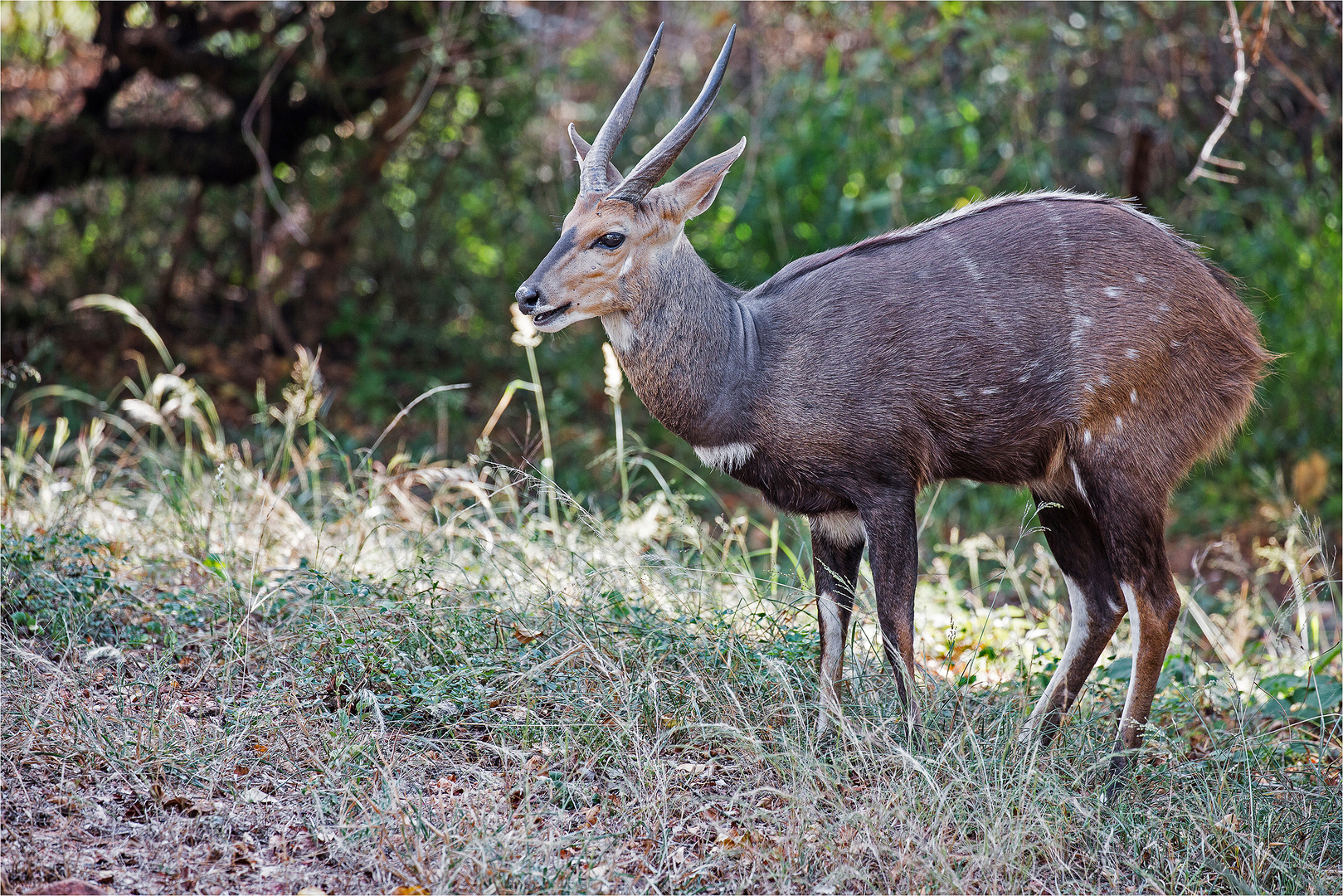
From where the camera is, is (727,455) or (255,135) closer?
(727,455)

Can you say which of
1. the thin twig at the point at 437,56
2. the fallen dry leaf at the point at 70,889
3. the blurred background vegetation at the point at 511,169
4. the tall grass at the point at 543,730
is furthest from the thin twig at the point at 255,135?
the fallen dry leaf at the point at 70,889

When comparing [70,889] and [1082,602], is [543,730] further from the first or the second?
[1082,602]

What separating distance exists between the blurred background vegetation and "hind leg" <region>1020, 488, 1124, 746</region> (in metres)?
3.12

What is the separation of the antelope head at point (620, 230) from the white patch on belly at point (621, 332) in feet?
0.11

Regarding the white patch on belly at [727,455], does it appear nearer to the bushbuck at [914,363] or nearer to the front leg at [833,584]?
the bushbuck at [914,363]

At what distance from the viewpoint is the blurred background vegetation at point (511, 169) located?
8094 millimetres

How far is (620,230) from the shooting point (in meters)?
4.21

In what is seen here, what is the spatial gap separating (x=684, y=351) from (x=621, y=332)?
233mm

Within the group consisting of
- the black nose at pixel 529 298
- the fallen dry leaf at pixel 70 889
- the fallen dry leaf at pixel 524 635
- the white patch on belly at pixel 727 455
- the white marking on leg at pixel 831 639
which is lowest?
the fallen dry leaf at pixel 524 635

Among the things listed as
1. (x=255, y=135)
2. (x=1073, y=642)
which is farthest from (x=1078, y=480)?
(x=255, y=135)

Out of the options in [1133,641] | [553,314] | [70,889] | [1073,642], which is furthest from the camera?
[1073,642]

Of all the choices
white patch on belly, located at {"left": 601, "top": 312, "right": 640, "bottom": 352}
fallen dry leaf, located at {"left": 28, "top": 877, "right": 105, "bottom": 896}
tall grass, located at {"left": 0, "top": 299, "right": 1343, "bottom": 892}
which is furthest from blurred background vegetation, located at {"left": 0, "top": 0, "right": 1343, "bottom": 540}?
fallen dry leaf, located at {"left": 28, "top": 877, "right": 105, "bottom": 896}

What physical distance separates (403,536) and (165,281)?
4.62 m

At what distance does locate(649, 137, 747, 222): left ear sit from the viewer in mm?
4273
